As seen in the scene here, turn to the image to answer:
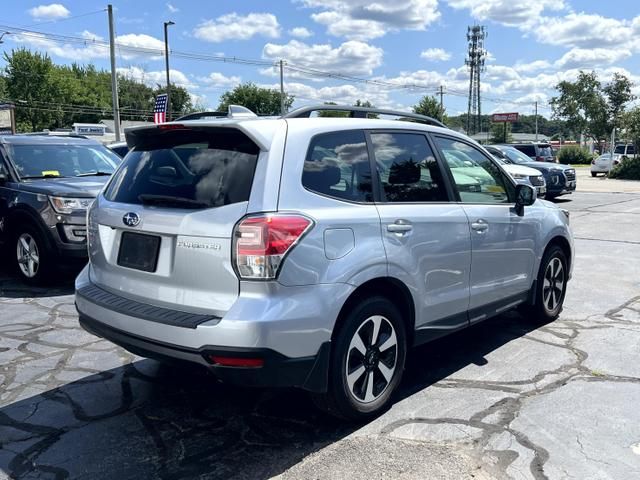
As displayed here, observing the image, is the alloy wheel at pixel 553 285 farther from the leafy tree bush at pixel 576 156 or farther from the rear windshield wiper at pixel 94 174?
the leafy tree bush at pixel 576 156

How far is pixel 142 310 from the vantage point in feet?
10.9

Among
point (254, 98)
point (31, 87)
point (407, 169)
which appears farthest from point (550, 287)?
point (254, 98)

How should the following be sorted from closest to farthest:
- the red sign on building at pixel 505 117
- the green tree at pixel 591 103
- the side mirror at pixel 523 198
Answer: the side mirror at pixel 523 198 < the green tree at pixel 591 103 < the red sign on building at pixel 505 117

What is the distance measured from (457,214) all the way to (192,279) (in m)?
1.99

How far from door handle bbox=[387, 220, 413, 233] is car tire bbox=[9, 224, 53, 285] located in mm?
4765

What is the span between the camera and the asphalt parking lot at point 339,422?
123 inches

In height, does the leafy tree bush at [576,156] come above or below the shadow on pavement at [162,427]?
above

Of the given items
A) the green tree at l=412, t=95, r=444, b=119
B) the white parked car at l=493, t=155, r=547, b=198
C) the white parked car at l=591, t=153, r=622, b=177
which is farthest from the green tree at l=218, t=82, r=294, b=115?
the white parked car at l=493, t=155, r=547, b=198

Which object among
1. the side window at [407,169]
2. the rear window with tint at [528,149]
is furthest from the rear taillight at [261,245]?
the rear window with tint at [528,149]

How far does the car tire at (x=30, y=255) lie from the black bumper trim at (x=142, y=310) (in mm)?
3462

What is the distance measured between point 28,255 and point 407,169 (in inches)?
206

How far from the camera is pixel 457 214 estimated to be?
4.20 metres

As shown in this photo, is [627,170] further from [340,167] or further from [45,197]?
[340,167]

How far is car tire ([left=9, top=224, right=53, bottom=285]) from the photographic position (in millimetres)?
6893
